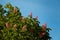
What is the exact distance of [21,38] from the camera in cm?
1886

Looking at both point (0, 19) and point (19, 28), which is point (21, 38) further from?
point (0, 19)

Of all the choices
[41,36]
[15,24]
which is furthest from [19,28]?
[41,36]

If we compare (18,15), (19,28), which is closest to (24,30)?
(19,28)

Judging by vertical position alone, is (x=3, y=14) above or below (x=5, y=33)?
above

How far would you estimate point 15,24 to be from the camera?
63.2ft

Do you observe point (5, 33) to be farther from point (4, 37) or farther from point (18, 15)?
point (18, 15)

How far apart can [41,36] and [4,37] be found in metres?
2.39

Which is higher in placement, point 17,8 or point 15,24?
point 17,8

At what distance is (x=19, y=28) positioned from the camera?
63.2 feet

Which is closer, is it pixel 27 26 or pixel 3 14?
pixel 27 26

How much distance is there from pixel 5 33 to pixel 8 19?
4.92 feet

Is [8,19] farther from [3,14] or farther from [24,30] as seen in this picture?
[24,30]

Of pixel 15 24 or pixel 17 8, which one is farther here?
pixel 17 8

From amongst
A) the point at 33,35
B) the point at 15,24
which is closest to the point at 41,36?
the point at 33,35
